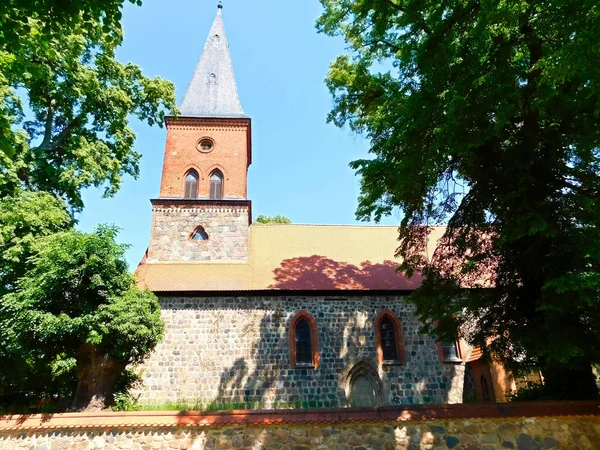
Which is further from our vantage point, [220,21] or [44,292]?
[220,21]

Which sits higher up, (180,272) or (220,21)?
(220,21)

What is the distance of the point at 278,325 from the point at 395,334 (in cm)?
424

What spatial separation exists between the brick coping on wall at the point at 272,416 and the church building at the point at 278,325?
14.1ft

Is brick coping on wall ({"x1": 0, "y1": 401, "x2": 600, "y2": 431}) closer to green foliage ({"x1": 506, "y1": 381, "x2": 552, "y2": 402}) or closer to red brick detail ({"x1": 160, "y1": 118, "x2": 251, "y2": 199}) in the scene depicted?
green foliage ({"x1": 506, "y1": 381, "x2": 552, "y2": 402})

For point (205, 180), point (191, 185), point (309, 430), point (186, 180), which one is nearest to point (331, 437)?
point (309, 430)

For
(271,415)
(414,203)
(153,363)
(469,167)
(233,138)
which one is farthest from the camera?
(233,138)

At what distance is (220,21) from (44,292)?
813 inches

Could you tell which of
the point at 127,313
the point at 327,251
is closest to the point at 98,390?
the point at 127,313

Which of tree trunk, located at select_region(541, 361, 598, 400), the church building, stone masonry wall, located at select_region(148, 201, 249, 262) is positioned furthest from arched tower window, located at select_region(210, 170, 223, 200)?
tree trunk, located at select_region(541, 361, 598, 400)

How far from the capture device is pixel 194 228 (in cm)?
1666

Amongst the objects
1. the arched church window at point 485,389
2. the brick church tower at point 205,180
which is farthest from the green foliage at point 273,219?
the arched church window at point 485,389

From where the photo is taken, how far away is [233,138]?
18750 millimetres

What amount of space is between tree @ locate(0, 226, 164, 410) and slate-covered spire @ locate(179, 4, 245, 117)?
11.6m

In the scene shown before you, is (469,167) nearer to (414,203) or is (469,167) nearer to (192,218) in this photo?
(414,203)
